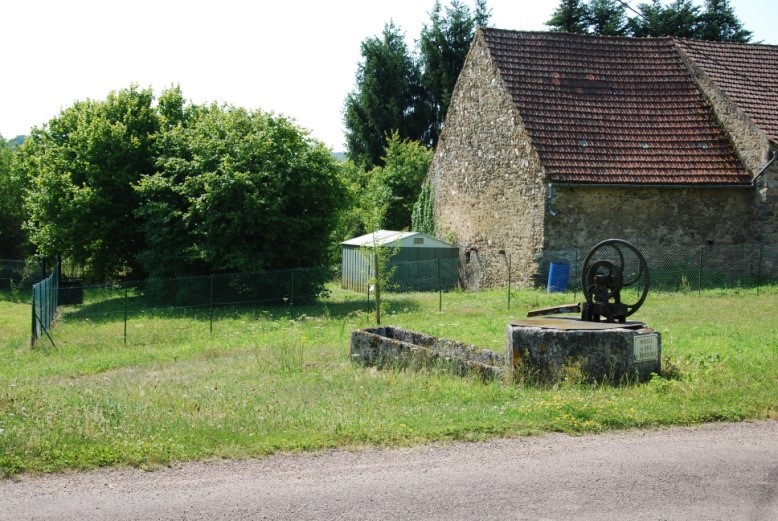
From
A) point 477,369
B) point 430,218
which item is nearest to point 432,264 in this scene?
point 430,218

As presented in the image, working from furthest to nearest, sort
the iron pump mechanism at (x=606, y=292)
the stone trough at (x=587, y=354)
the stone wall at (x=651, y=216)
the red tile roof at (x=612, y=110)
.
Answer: the red tile roof at (x=612, y=110) < the stone wall at (x=651, y=216) < the iron pump mechanism at (x=606, y=292) < the stone trough at (x=587, y=354)

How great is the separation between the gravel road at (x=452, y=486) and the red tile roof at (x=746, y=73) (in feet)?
64.4

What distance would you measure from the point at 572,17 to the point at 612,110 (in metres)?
21.8

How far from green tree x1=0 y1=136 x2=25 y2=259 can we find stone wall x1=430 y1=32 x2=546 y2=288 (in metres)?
21.1

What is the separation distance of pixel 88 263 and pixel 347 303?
10.7m

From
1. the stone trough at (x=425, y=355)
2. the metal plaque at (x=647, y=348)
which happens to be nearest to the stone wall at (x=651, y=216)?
the stone trough at (x=425, y=355)

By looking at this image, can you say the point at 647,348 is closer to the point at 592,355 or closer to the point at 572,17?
the point at 592,355

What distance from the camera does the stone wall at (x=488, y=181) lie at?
2531cm

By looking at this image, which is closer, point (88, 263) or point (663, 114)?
point (663, 114)

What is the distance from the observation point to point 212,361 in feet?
47.9

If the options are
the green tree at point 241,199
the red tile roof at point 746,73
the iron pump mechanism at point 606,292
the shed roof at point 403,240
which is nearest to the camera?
the iron pump mechanism at point 606,292

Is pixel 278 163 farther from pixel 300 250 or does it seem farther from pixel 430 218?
pixel 430 218

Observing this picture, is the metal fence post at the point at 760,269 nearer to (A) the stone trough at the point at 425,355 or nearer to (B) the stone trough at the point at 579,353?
(A) the stone trough at the point at 425,355

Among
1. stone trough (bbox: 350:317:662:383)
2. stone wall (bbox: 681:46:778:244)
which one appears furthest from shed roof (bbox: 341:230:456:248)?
stone trough (bbox: 350:317:662:383)
